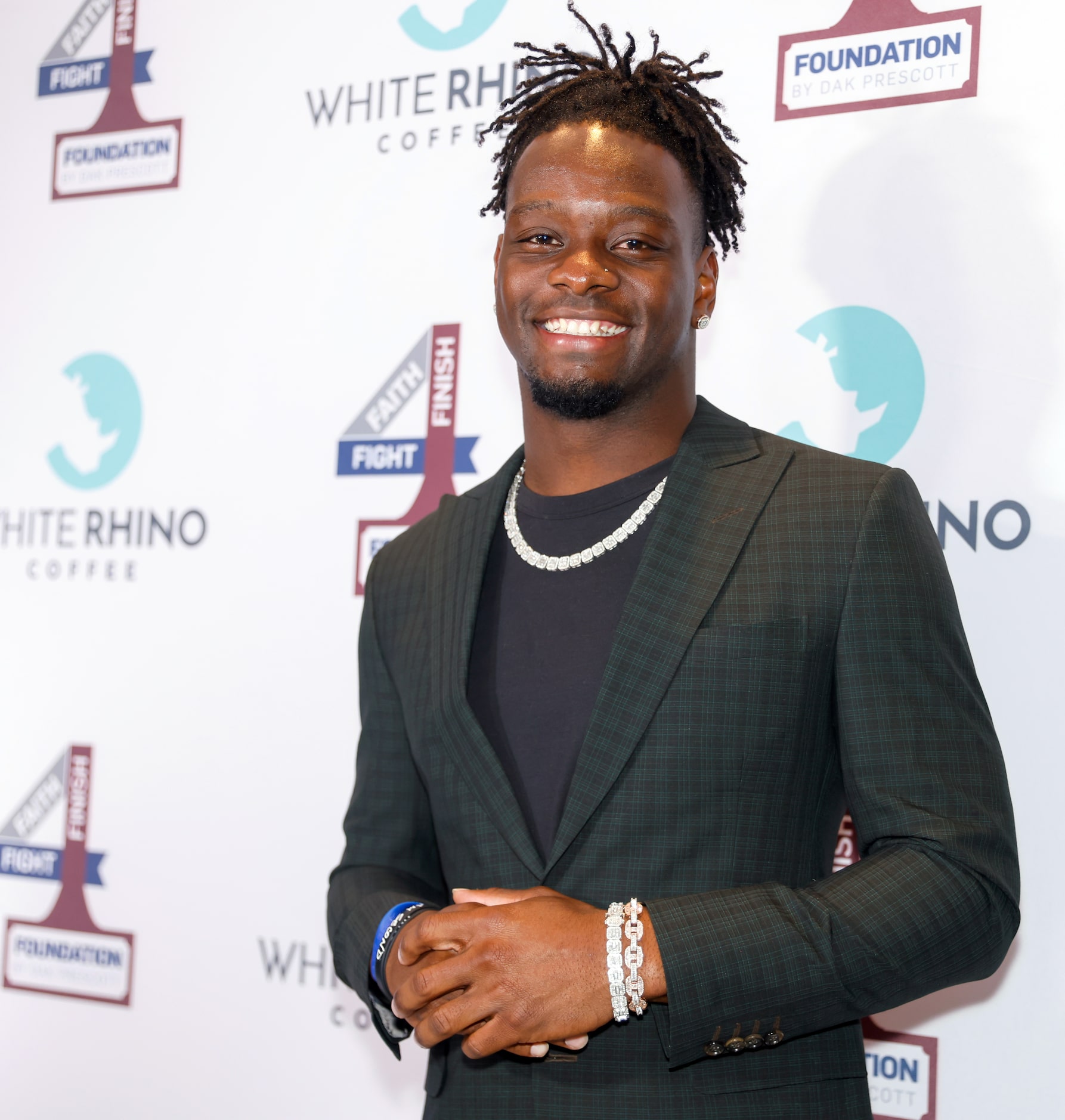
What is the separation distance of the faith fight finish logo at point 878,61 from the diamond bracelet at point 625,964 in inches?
64.3

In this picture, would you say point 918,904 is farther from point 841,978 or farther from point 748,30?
point 748,30

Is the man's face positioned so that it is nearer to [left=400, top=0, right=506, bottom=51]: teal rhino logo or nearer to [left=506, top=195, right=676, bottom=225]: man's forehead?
[left=506, top=195, right=676, bottom=225]: man's forehead

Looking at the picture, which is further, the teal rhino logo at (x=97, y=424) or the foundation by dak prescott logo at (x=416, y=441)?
the teal rhino logo at (x=97, y=424)

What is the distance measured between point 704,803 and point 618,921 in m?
0.20

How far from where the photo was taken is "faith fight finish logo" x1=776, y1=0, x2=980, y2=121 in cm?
225

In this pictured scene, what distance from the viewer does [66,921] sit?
304 centimetres

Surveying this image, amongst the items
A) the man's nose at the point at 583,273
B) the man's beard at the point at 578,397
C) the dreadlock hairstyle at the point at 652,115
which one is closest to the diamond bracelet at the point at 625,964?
the man's beard at the point at 578,397

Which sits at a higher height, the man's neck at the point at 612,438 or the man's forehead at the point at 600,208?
the man's forehead at the point at 600,208

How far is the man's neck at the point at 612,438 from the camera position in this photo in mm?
1741

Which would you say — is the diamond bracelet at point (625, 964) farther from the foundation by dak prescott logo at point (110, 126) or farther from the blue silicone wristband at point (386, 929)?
the foundation by dak prescott logo at point (110, 126)

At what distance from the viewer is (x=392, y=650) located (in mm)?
1884

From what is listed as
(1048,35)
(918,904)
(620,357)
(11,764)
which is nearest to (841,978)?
(918,904)

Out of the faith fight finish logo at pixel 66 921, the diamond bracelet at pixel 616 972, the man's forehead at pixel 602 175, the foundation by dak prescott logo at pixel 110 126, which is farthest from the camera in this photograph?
the foundation by dak prescott logo at pixel 110 126

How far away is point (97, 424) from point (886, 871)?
2.36 m
